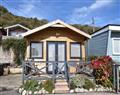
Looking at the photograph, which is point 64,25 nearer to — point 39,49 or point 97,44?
point 39,49

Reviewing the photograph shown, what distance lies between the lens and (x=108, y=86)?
38.9 ft

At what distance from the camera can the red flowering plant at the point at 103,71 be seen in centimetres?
1200

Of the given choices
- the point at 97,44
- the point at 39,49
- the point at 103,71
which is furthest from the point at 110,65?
the point at 97,44

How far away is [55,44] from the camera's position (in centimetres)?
1597

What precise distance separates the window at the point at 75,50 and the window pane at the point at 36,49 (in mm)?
2178

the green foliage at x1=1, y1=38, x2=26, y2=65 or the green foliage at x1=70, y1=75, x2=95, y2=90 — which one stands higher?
Result: the green foliage at x1=1, y1=38, x2=26, y2=65

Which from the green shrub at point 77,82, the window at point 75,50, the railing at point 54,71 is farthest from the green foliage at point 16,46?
the green shrub at point 77,82

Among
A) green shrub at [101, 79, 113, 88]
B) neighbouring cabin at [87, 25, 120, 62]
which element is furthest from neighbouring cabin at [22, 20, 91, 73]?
green shrub at [101, 79, 113, 88]

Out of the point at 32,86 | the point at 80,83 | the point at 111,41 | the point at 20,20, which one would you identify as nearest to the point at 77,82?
the point at 80,83

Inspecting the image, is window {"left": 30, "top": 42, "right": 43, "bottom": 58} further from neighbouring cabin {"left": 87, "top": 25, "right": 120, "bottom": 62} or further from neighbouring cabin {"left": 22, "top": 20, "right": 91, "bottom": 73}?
neighbouring cabin {"left": 87, "top": 25, "right": 120, "bottom": 62}

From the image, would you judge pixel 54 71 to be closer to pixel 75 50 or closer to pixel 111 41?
pixel 75 50

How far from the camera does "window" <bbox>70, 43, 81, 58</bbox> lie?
640 inches

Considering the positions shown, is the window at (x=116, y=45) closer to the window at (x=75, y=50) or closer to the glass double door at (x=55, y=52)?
the window at (x=75, y=50)

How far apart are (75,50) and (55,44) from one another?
5.01 feet
